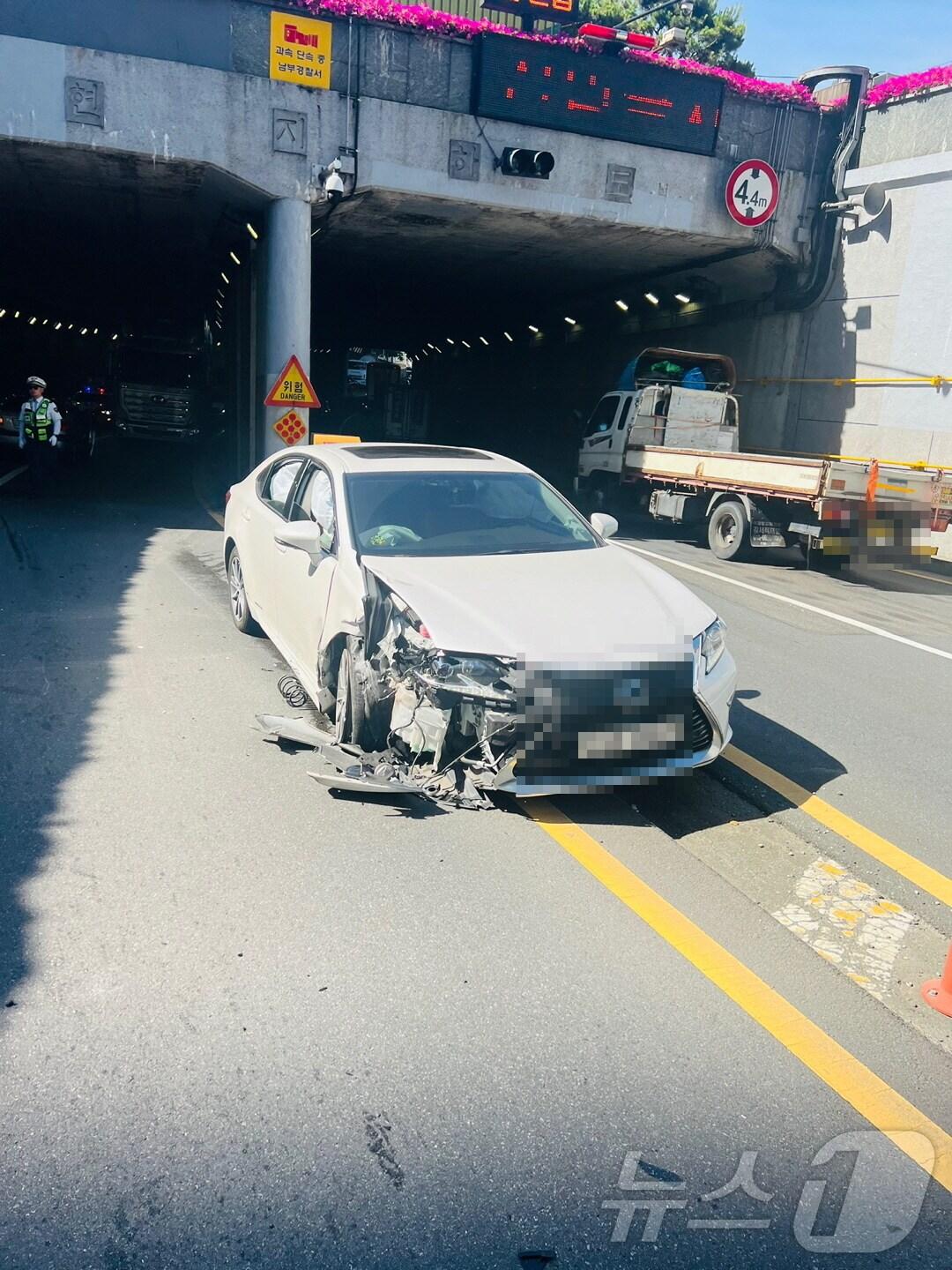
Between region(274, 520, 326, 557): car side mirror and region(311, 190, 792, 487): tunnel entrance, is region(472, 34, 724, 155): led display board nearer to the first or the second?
region(311, 190, 792, 487): tunnel entrance

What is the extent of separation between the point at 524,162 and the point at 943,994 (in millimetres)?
15067

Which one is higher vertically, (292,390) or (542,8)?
(542,8)

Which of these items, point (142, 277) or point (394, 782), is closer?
point (394, 782)

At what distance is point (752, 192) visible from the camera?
17.0m

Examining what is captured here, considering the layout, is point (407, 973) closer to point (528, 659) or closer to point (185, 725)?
point (528, 659)

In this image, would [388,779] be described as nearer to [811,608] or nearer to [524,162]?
[811,608]

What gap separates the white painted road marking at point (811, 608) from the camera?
28.5ft

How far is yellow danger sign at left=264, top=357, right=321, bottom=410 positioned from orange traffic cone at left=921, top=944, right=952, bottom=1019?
12763mm

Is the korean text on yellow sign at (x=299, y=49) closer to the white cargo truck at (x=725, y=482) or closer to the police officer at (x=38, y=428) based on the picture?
the police officer at (x=38, y=428)

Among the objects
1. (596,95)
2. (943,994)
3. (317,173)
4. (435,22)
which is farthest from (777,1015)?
(596,95)

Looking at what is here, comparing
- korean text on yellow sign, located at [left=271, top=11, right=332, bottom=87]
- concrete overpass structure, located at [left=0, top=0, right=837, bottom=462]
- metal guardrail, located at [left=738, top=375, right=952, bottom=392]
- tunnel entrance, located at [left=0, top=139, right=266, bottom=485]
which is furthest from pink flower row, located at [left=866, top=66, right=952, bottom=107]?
tunnel entrance, located at [left=0, top=139, right=266, bottom=485]

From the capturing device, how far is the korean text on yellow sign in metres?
14.5

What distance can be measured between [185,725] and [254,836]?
154 centimetres

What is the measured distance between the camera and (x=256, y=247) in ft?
57.7
